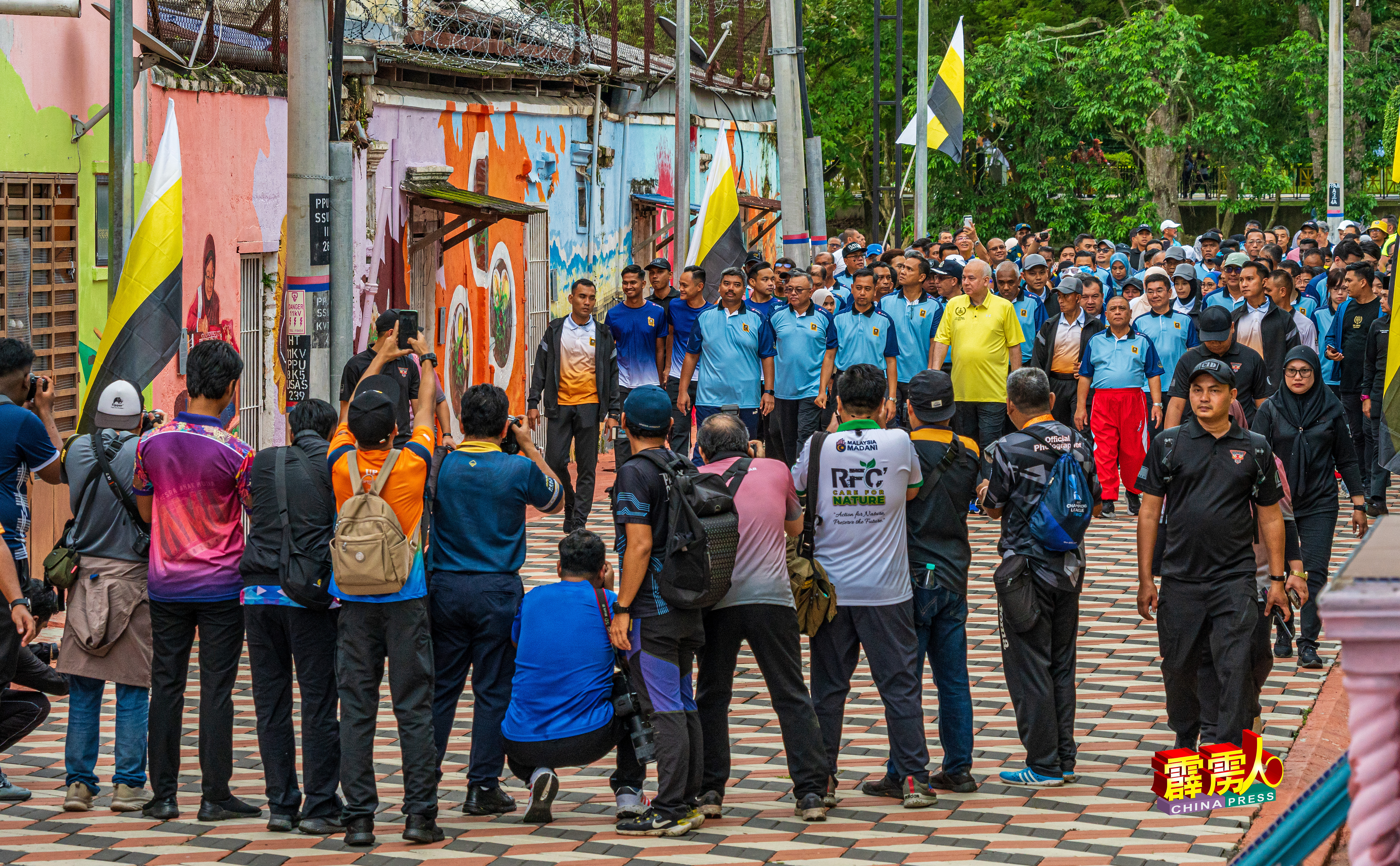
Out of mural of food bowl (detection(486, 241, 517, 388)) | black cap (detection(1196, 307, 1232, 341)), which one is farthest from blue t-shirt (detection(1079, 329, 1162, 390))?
Answer: mural of food bowl (detection(486, 241, 517, 388))

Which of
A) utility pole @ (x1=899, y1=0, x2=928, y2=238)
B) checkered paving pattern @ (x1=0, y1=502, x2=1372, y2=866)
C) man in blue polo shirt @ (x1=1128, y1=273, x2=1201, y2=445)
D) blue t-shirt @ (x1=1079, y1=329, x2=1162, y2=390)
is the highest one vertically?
utility pole @ (x1=899, y1=0, x2=928, y2=238)

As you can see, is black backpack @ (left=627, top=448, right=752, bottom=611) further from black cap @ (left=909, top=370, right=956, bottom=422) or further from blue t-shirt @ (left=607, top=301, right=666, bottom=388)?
blue t-shirt @ (left=607, top=301, right=666, bottom=388)

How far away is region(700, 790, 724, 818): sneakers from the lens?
7.02 m

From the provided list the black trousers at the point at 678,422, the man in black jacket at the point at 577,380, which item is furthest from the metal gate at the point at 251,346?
the black trousers at the point at 678,422

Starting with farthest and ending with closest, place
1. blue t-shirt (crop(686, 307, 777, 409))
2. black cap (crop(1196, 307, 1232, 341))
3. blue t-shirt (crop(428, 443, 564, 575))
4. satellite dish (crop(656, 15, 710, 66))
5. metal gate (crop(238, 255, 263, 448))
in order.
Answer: satellite dish (crop(656, 15, 710, 66)) < blue t-shirt (crop(686, 307, 777, 409)) < metal gate (crop(238, 255, 263, 448)) < black cap (crop(1196, 307, 1232, 341)) < blue t-shirt (crop(428, 443, 564, 575))

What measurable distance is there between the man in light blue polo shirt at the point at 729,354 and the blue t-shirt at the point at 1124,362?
2.63 m

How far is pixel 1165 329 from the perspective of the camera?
45.9 ft

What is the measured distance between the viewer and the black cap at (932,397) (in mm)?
7340

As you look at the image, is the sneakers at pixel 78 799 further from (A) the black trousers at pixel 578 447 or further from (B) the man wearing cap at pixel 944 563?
(A) the black trousers at pixel 578 447

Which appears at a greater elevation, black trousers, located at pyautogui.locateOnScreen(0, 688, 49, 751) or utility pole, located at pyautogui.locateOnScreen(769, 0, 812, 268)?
utility pole, located at pyautogui.locateOnScreen(769, 0, 812, 268)

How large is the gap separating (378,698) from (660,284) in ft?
25.2

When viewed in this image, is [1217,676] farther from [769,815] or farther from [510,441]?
[510,441]

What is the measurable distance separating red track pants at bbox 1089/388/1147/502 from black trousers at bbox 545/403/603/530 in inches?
160

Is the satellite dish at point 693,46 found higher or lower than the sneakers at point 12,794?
higher
